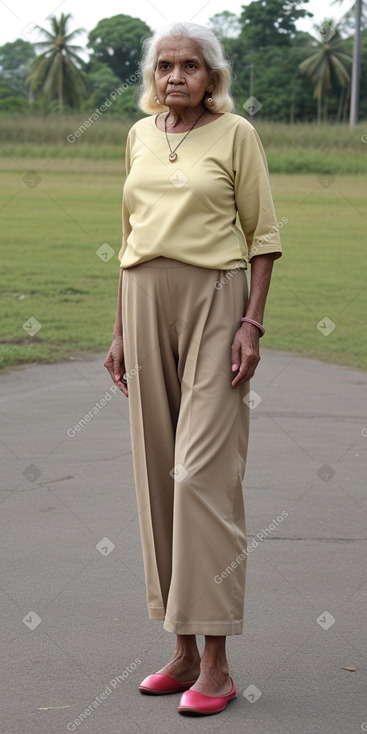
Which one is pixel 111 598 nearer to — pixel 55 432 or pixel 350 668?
pixel 350 668

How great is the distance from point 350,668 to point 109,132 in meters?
15.0

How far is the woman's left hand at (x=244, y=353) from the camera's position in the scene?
2822 mm

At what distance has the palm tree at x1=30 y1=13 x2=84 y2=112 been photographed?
3181 cm

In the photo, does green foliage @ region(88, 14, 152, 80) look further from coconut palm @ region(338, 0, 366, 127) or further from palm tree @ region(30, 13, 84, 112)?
coconut palm @ region(338, 0, 366, 127)

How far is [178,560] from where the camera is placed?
2.87 m

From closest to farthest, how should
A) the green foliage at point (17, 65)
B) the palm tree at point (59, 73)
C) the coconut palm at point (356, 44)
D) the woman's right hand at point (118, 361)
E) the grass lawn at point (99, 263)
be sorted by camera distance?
1. the woman's right hand at point (118, 361)
2. the grass lawn at point (99, 263)
3. the coconut palm at point (356, 44)
4. the palm tree at point (59, 73)
5. the green foliage at point (17, 65)

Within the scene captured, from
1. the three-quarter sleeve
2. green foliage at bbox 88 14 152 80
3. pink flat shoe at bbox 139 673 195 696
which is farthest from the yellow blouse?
green foliage at bbox 88 14 152 80

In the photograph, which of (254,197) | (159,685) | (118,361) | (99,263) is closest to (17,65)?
(99,263)

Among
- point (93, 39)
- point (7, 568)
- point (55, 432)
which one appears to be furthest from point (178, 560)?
point (93, 39)

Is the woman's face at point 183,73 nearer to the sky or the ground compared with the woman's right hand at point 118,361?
nearer to the sky

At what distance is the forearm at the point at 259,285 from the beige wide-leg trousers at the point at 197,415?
0.04m

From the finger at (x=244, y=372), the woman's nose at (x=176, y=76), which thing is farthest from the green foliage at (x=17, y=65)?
the finger at (x=244, y=372)

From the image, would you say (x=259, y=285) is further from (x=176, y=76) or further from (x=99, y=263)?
(x=99, y=263)

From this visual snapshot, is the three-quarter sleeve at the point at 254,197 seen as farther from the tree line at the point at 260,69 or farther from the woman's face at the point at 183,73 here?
the tree line at the point at 260,69
